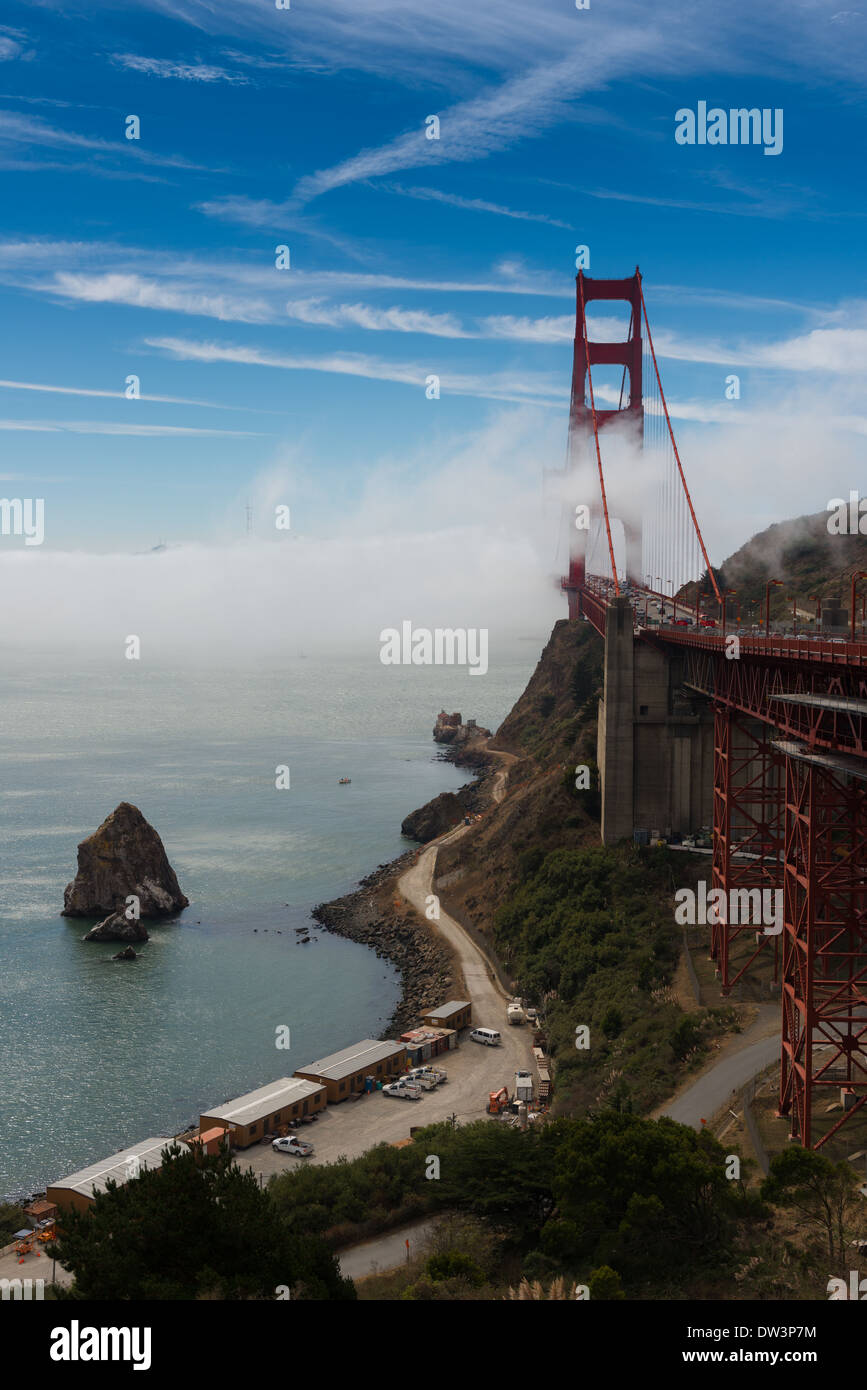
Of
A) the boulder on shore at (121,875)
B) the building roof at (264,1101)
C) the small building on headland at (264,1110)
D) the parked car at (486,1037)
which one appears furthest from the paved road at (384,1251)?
the boulder on shore at (121,875)

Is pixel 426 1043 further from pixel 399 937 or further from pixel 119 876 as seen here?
pixel 119 876

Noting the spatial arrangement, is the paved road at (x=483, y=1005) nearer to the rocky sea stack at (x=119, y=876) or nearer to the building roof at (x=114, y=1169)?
the building roof at (x=114, y=1169)

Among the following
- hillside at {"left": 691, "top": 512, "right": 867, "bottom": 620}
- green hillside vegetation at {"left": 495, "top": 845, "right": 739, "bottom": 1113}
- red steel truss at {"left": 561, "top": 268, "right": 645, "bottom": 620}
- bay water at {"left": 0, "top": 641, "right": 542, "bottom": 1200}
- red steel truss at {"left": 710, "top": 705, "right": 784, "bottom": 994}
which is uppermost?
red steel truss at {"left": 561, "top": 268, "right": 645, "bottom": 620}

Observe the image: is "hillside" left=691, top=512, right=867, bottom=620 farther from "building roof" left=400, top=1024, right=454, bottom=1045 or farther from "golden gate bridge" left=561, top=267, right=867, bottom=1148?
"building roof" left=400, top=1024, right=454, bottom=1045

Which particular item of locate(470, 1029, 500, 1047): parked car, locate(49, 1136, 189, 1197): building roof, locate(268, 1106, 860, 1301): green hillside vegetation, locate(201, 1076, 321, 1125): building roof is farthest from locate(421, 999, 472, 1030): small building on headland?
locate(268, 1106, 860, 1301): green hillside vegetation

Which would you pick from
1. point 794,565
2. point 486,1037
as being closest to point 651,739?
point 486,1037

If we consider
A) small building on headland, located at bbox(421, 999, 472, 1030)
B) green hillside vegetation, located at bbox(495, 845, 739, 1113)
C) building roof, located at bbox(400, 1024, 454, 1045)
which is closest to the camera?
green hillside vegetation, located at bbox(495, 845, 739, 1113)
